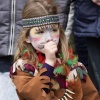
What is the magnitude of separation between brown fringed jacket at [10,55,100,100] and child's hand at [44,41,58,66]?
0.03 metres

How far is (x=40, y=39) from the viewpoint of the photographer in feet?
6.70

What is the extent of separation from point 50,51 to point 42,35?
0.11 m

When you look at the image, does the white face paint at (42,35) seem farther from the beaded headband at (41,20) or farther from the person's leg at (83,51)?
the person's leg at (83,51)

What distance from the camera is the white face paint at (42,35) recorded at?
2037mm

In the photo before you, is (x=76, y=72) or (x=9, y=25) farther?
(x=9, y=25)

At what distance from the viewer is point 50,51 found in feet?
6.55

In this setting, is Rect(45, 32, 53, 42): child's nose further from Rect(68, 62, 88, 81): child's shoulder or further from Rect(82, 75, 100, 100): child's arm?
Rect(82, 75, 100, 100): child's arm

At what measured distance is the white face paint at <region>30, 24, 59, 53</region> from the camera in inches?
80.2

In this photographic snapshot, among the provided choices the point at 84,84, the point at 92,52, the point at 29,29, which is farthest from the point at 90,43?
the point at 29,29

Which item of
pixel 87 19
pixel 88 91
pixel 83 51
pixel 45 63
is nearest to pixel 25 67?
pixel 45 63

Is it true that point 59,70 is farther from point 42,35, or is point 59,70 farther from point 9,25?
point 9,25

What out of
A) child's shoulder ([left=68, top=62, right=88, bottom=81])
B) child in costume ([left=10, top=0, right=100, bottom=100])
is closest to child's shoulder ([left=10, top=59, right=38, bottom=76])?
child in costume ([left=10, top=0, right=100, bottom=100])

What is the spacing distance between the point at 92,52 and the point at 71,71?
1.91 ft

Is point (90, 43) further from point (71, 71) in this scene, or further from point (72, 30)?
point (71, 71)
